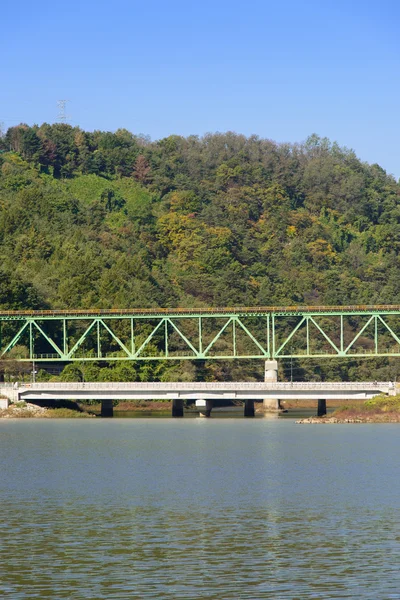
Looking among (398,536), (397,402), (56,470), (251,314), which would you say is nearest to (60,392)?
(251,314)

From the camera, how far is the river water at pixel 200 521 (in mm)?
28609

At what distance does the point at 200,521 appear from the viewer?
37.8 metres

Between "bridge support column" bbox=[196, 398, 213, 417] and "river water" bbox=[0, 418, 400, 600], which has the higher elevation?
"bridge support column" bbox=[196, 398, 213, 417]

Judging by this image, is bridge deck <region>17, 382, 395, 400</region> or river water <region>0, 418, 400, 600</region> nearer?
river water <region>0, 418, 400, 600</region>

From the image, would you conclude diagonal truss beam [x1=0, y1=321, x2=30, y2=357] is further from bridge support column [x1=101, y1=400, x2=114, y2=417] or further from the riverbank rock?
bridge support column [x1=101, y1=400, x2=114, y2=417]

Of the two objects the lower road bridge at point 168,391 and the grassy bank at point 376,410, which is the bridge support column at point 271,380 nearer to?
the lower road bridge at point 168,391

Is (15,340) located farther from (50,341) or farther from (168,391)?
(168,391)

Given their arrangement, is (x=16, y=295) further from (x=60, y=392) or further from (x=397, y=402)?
(x=397, y=402)

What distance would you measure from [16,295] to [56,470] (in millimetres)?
72111

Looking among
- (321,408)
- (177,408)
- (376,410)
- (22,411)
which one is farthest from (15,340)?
(376,410)

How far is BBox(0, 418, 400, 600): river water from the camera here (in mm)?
28609

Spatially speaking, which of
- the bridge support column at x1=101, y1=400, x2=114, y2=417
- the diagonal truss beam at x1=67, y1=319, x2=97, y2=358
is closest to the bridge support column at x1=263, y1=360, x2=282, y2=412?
the bridge support column at x1=101, y1=400, x2=114, y2=417

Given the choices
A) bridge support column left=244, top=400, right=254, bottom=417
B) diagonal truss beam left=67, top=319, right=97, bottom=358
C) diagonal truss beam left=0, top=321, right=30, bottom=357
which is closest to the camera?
bridge support column left=244, top=400, right=254, bottom=417

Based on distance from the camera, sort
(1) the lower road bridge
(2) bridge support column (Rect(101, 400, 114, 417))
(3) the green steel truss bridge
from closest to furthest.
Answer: (1) the lower road bridge < (2) bridge support column (Rect(101, 400, 114, 417)) < (3) the green steel truss bridge
